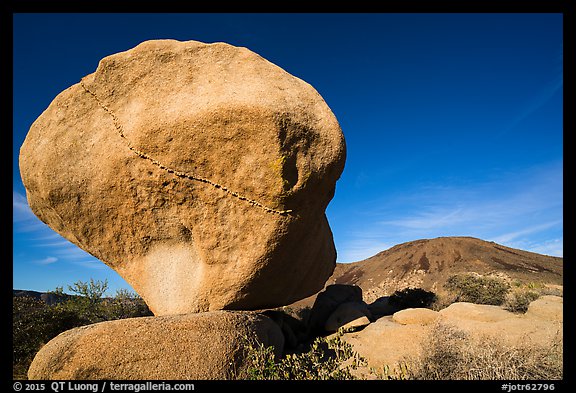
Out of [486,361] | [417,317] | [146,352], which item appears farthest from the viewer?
[417,317]

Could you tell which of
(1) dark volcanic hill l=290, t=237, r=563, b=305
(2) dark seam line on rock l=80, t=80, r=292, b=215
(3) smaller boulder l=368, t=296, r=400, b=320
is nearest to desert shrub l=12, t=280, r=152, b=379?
(2) dark seam line on rock l=80, t=80, r=292, b=215

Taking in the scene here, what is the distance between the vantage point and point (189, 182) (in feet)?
20.1

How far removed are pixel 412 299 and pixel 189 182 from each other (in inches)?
425

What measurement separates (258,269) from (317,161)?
224cm

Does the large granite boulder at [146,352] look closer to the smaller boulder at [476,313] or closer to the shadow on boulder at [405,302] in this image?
the smaller boulder at [476,313]

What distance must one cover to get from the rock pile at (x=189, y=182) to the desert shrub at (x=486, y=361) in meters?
2.77

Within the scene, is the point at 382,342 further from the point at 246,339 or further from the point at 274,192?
the point at 274,192

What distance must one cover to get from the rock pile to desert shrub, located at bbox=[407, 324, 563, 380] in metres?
2.77

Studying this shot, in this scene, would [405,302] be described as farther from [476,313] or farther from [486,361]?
[486,361]

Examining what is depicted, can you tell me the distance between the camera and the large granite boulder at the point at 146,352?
4.13 metres

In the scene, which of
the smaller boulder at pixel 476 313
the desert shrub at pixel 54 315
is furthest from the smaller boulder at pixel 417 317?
the desert shrub at pixel 54 315

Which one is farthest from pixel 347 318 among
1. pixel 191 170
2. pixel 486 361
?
pixel 191 170

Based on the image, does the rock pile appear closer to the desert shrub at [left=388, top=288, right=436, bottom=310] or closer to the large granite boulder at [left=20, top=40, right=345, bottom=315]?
the large granite boulder at [left=20, top=40, right=345, bottom=315]
